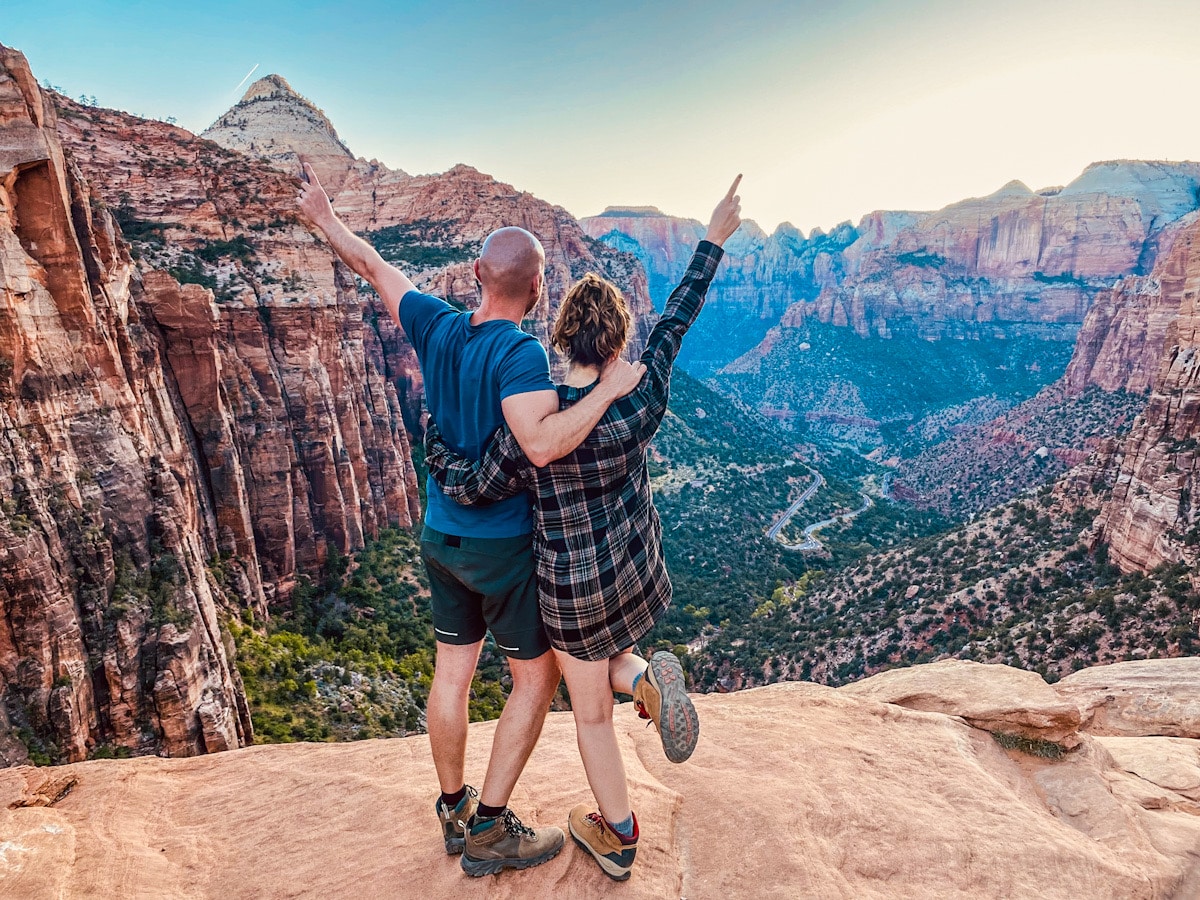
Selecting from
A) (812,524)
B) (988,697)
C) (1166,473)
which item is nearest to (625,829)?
(988,697)

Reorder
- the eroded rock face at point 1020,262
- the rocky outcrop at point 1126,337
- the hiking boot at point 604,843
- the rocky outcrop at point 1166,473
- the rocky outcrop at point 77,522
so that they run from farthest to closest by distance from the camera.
A: the eroded rock face at point 1020,262, the rocky outcrop at point 1126,337, the rocky outcrop at point 1166,473, the rocky outcrop at point 77,522, the hiking boot at point 604,843

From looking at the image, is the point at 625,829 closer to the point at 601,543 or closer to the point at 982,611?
the point at 601,543

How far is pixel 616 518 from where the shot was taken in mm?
4070

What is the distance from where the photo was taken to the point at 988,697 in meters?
6.99

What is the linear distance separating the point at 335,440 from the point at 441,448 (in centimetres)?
2790

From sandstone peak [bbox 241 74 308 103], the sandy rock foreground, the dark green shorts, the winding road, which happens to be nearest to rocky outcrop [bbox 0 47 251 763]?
the sandy rock foreground

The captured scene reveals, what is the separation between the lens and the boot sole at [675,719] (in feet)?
12.7

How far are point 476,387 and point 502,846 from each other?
2.96 m

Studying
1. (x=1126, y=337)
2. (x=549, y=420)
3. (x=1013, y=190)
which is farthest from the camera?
(x=1013, y=190)

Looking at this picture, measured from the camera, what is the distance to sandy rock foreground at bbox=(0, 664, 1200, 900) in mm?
4148

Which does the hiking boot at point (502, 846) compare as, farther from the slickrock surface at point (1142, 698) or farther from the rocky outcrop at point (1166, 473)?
the rocky outcrop at point (1166, 473)

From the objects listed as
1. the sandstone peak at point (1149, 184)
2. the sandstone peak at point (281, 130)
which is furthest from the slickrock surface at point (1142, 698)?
the sandstone peak at point (1149, 184)

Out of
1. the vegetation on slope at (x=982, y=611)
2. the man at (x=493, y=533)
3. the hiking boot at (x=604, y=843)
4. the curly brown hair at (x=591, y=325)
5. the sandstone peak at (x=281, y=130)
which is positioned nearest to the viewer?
the man at (x=493, y=533)

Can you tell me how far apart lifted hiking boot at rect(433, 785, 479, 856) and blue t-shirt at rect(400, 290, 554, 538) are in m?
2.05
